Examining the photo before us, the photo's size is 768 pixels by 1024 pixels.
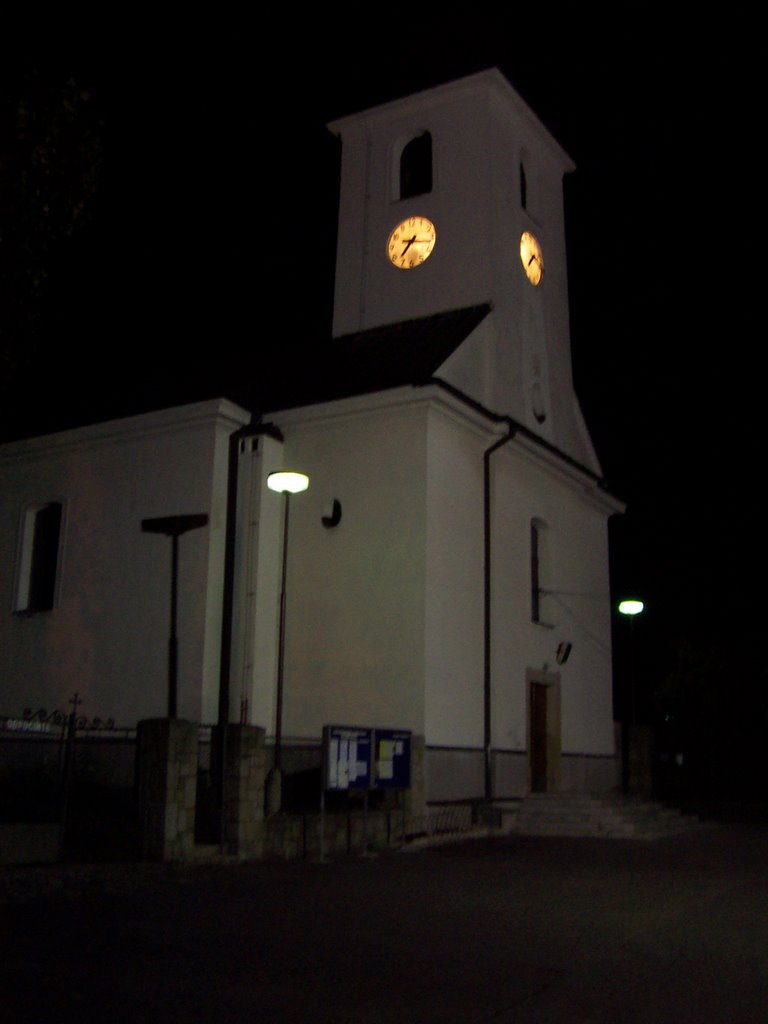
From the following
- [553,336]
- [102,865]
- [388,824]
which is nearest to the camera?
[102,865]

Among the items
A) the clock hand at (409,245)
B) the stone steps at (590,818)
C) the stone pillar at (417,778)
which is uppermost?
the clock hand at (409,245)

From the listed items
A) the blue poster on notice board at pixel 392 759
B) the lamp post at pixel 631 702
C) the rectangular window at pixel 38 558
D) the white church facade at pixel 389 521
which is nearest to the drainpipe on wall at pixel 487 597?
the white church facade at pixel 389 521

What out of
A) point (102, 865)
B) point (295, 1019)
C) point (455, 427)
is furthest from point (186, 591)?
point (295, 1019)

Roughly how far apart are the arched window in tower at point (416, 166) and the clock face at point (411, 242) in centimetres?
86

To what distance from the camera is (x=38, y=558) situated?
21.2 m

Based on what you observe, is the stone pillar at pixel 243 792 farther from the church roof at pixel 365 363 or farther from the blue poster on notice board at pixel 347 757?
the church roof at pixel 365 363

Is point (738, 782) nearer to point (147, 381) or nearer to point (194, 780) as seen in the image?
point (147, 381)

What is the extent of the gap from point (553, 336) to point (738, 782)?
13.9 m

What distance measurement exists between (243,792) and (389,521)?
671 cm

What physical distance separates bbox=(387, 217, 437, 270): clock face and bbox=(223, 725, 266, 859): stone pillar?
12415 mm

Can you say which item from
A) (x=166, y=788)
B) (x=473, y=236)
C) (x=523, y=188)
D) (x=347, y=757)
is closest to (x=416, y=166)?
(x=523, y=188)

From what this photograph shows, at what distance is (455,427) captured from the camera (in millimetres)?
18672

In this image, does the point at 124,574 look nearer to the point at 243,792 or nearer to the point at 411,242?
the point at 243,792

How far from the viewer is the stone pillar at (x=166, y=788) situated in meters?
11.5
